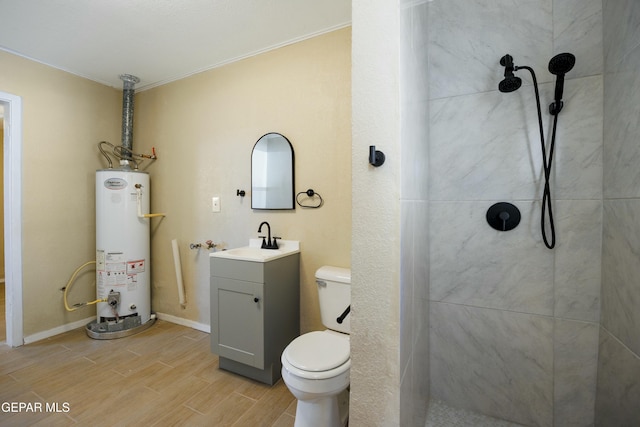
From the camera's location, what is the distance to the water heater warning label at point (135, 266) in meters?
2.40

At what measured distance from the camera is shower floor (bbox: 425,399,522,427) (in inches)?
47.7

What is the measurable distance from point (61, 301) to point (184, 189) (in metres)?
1.51

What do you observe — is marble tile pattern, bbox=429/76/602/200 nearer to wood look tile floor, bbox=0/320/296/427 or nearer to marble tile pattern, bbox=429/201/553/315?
marble tile pattern, bbox=429/201/553/315

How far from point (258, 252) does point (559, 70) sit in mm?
1909

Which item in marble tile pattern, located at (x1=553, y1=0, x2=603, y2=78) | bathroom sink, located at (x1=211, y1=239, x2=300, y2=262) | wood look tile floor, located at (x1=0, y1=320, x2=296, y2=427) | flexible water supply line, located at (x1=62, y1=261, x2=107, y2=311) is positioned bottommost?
wood look tile floor, located at (x1=0, y1=320, x2=296, y2=427)

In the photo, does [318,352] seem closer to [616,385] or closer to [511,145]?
[616,385]

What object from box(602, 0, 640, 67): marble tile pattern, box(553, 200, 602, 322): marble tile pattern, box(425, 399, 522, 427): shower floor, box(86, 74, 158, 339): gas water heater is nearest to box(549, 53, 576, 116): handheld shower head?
box(602, 0, 640, 67): marble tile pattern

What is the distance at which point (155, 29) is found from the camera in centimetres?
187

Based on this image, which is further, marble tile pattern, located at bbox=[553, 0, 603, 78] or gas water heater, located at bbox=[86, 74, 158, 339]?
gas water heater, located at bbox=[86, 74, 158, 339]

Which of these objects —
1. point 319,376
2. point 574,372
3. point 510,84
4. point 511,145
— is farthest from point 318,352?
point 510,84

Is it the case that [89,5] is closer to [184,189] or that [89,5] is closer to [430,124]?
[184,189]

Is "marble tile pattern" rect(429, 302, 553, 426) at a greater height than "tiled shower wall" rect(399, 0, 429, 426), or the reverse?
"tiled shower wall" rect(399, 0, 429, 426)

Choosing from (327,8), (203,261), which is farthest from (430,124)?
(203,261)

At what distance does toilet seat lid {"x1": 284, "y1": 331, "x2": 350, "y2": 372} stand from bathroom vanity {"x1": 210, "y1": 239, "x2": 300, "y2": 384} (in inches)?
14.1
